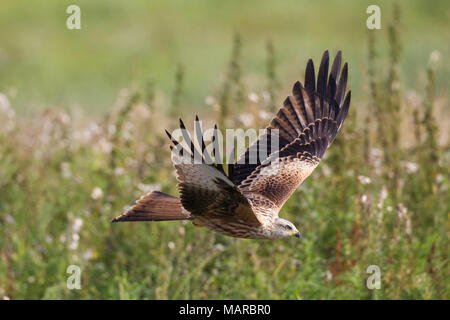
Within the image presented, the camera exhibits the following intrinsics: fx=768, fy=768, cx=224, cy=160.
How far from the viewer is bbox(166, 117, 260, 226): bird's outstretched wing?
312cm

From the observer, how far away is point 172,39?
56.4 feet

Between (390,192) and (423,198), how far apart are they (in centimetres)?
25

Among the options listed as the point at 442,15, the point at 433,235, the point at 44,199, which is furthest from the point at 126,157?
the point at 442,15

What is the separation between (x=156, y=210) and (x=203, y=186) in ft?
1.55

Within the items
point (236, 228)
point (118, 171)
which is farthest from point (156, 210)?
point (118, 171)

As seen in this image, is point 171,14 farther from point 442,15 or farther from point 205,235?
point 205,235

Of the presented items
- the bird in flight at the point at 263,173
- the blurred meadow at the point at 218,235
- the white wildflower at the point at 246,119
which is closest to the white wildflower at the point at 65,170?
the blurred meadow at the point at 218,235

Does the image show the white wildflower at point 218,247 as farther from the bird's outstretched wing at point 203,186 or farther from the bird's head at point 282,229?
the bird's outstretched wing at point 203,186

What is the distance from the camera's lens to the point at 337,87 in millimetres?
4617

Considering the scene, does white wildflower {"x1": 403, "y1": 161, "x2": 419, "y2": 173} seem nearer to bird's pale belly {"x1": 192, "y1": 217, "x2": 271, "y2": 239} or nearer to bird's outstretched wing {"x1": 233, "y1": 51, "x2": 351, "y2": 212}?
bird's outstretched wing {"x1": 233, "y1": 51, "x2": 351, "y2": 212}

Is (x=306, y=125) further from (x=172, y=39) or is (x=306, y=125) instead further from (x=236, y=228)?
(x=172, y=39)

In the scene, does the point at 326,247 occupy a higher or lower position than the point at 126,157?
lower

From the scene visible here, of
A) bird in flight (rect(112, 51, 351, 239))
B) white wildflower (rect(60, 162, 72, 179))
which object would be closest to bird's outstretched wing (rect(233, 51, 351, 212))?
bird in flight (rect(112, 51, 351, 239))

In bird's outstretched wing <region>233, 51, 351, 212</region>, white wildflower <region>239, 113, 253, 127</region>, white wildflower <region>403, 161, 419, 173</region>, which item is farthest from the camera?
white wildflower <region>403, 161, 419, 173</region>
